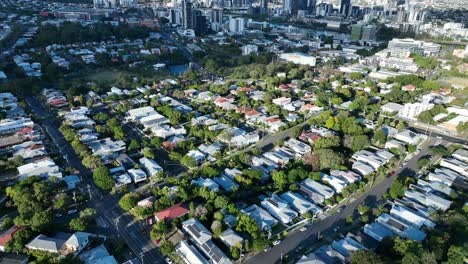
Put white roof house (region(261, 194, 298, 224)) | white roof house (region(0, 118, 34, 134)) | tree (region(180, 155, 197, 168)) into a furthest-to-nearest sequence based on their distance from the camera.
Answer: white roof house (region(0, 118, 34, 134)), tree (region(180, 155, 197, 168)), white roof house (region(261, 194, 298, 224))

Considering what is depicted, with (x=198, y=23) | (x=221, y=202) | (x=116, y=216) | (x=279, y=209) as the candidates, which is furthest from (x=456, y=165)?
(x=198, y=23)

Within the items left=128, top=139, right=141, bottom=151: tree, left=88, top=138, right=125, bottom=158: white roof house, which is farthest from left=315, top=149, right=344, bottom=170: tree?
left=88, top=138, right=125, bottom=158: white roof house

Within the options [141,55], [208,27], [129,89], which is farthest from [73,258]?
[208,27]

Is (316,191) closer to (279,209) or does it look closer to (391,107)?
(279,209)

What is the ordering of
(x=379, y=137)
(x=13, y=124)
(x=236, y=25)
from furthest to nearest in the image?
1. (x=236, y=25)
2. (x=13, y=124)
3. (x=379, y=137)

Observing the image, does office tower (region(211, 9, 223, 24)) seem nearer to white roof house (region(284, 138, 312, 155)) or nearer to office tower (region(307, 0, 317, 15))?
office tower (region(307, 0, 317, 15))

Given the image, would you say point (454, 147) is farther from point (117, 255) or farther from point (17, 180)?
point (17, 180)

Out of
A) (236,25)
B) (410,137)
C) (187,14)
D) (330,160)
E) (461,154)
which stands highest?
(187,14)
